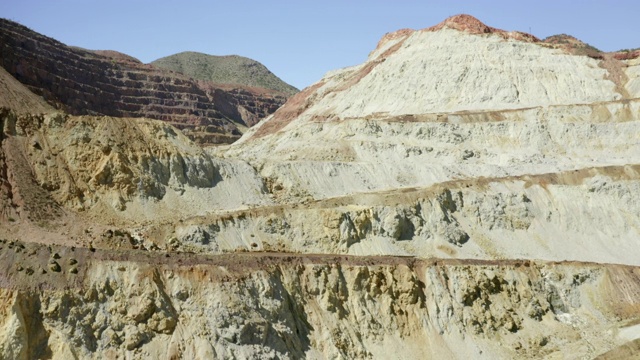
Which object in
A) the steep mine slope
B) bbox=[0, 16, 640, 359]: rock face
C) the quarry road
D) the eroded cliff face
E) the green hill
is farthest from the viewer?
the green hill

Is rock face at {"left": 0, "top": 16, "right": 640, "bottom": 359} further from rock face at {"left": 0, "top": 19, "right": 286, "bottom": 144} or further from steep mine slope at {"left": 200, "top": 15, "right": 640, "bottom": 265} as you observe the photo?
rock face at {"left": 0, "top": 19, "right": 286, "bottom": 144}

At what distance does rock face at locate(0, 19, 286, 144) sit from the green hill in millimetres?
25146

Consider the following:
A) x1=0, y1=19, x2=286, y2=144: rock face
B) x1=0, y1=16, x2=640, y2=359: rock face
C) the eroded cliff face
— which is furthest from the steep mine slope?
x1=0, y1=19, x2=286, y2=144: rock face

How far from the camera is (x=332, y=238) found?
44.9 m

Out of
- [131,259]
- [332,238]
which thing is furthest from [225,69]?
[131,259]

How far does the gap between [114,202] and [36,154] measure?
5825 mm

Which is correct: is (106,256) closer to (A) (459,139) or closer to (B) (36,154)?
(B) (36,154)

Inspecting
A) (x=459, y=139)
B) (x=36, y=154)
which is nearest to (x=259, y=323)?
(x=36, y=154)

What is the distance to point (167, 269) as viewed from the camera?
3103cm

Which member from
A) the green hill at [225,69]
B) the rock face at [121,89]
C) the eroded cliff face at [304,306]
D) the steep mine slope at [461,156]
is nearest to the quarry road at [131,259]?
the eroded cliff face at [304,306]

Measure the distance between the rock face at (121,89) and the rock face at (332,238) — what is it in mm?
43172

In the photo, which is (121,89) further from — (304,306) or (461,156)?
(304,306)

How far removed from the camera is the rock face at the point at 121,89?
103 m

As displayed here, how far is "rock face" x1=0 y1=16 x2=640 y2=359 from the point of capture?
29234 millimetres
